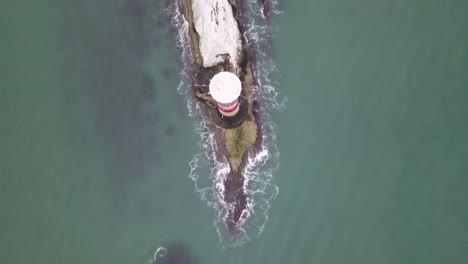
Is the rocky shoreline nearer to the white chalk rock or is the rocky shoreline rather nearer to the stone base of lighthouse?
the stone base of lighthouse

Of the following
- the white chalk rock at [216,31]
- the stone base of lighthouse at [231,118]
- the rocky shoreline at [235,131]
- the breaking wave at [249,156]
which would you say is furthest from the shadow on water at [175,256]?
the white chalk rock at [216,31]

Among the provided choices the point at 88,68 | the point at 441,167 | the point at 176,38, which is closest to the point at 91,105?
the point at 88,68

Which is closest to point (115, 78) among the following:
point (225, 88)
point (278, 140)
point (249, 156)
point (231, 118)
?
point (231, 118)

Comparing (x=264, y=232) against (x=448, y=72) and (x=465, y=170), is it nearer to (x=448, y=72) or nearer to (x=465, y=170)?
(x=465, y=170)

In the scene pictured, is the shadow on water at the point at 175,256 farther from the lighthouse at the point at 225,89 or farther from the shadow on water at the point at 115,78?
Result: the lighthouse at the point at 225,89

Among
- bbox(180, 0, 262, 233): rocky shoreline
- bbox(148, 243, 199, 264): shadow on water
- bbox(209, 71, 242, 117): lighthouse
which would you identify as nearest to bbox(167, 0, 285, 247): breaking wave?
bbox(180, 0, 262, 233): rocky shoreline

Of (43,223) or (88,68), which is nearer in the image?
(43,223)

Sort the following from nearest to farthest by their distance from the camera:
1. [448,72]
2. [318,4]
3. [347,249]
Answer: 1. [347,249]
2. [448,72]
3. [318,4]
